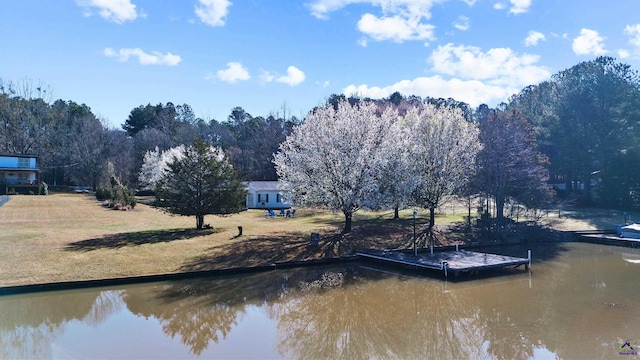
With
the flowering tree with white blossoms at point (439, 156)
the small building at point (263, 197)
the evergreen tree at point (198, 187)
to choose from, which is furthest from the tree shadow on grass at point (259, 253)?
the small building at point (263, 197)

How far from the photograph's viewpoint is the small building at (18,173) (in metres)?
58.3

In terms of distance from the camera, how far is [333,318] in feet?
52.0

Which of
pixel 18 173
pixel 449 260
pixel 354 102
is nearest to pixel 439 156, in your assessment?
pixel 449 260

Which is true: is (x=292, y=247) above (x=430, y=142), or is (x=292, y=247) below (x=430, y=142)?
below

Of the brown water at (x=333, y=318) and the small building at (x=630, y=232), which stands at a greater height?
the small building at (x=630, y=232)

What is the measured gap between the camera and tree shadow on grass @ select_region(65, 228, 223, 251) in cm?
2342

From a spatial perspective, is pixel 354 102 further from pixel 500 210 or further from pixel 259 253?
pixel 259 253

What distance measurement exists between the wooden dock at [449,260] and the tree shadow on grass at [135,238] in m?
10.7

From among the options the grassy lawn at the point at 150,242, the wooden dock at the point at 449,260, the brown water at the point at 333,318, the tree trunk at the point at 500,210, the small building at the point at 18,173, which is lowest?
the brown water at the point at 333,318

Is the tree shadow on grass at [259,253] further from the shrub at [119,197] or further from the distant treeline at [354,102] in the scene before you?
the shrub at [119,197]

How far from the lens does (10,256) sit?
20500mm

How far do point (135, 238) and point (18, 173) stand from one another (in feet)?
148

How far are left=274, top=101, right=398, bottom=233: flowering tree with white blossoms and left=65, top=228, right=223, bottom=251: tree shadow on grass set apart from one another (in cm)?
706

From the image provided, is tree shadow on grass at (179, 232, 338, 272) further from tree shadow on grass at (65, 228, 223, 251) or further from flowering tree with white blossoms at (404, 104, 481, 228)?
flowering tree with white blossoms at (404, 104, 481, 228)
